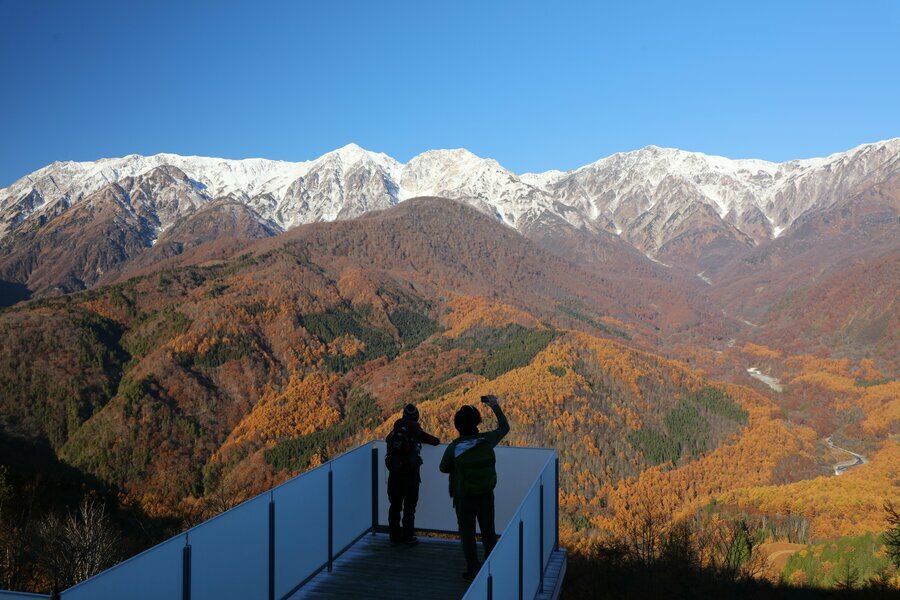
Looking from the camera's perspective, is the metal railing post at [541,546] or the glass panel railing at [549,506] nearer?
the metal railing post at [541,546]

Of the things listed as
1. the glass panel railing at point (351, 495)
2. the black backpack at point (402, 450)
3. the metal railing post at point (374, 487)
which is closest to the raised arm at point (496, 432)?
the black backpack at point (402, 450)

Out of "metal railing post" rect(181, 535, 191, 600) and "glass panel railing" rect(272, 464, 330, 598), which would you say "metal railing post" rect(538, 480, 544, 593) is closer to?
"glass panel railing" rect(272, 464, 330, 598)

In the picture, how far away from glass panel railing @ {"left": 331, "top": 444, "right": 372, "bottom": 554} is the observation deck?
1 centimetres

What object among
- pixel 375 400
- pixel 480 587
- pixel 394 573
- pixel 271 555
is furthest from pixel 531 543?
pixel 375 400

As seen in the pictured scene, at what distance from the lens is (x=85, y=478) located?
6009cm

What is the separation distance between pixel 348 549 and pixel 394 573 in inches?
43.6

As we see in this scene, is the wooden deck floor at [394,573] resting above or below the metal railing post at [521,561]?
below

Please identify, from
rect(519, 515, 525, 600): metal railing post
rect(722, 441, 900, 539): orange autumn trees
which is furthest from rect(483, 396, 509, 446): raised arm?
rect(722, 441, 900, 539): orange autumn trees

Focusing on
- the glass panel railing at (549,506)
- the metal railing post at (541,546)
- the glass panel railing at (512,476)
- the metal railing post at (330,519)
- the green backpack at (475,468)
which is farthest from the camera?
the glass panel railing at (512,476)

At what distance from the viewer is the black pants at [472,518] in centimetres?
711

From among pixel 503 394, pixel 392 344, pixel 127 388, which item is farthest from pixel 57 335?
pixel 503 394

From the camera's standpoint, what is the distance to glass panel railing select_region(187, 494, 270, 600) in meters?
5.93

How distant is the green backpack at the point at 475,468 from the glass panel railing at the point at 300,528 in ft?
6.24

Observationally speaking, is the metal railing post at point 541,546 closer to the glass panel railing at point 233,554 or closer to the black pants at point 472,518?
the black pants at point 472,518
